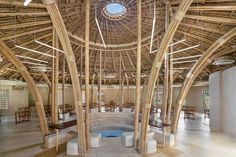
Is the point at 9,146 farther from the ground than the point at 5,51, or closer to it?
closer to it

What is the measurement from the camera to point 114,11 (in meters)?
10.5

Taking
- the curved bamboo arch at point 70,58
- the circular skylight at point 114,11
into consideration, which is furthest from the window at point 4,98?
the curved bamboo arch at point 70,58

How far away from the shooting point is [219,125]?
1230 cm

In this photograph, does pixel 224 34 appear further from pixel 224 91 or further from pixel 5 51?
pixel 5 51

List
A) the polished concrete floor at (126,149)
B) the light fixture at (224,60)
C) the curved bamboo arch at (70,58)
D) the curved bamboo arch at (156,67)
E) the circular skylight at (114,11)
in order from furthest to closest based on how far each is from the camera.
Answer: the light fixture at (224,60) → the circular skylight at (114,11) → the polished concrete floor at (126,149) → the curved bamboo arch at (156,67) → the curved bamboo arch at (70,58)

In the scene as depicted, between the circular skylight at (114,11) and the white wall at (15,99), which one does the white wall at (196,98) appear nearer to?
the circular skylight at (114,11)

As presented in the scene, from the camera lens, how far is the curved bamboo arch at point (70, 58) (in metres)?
5.47

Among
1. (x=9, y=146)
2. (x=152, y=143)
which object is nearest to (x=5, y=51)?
(x=9, y=146)

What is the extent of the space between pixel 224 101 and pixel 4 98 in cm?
1805

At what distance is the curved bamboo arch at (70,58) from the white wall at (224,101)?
823 cm

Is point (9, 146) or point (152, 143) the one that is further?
point (9, 146)

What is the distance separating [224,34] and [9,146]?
11.1 m

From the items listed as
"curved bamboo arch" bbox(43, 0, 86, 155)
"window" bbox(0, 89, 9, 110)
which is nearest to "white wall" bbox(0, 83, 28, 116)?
"window" bbox(0, 89, 9, 110)

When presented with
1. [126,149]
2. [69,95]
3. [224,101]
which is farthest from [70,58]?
[69,95]
